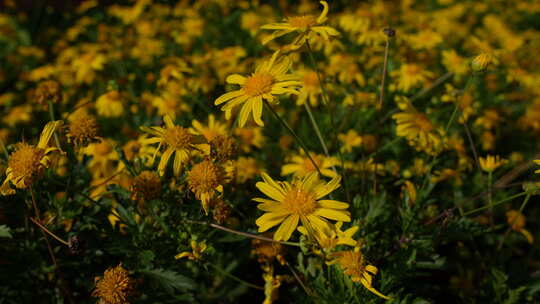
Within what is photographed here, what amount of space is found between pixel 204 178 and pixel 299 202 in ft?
1.25

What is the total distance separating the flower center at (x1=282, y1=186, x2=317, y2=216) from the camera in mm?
1482

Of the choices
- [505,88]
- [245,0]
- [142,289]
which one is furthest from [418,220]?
[245,0]

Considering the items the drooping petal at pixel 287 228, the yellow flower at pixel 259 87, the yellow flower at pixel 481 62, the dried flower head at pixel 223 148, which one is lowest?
the drooping petal at pixel 287 228

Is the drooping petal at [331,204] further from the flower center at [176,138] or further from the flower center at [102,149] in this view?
the flower center at [102,149]

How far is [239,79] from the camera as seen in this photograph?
5.72ft

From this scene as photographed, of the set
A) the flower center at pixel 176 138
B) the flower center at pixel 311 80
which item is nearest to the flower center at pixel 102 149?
the flower center at pixel 176 138

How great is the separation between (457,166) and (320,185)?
1592mm

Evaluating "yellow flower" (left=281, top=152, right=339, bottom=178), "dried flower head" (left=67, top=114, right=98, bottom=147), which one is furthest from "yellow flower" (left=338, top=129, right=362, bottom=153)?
"dried flower head" (left=67, top=114, right=98, bottom=147)

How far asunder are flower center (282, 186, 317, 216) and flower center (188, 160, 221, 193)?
292 mm

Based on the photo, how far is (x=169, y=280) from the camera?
1651 mm

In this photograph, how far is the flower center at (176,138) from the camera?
1.69 meters

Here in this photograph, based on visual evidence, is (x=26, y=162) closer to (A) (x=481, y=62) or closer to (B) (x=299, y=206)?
(B) (x=299, y=206)

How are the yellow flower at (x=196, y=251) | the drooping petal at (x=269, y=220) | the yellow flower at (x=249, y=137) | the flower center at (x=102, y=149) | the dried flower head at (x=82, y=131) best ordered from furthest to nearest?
the yellow flower at (x=249, y=137), the flower center at (x=102, y=149), the dried flower head at (x=82, y=131), the yellow flower at (x=196, y=251), the drooping petal at (x=269, y=220)

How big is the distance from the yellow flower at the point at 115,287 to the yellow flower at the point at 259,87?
0.76 metres
